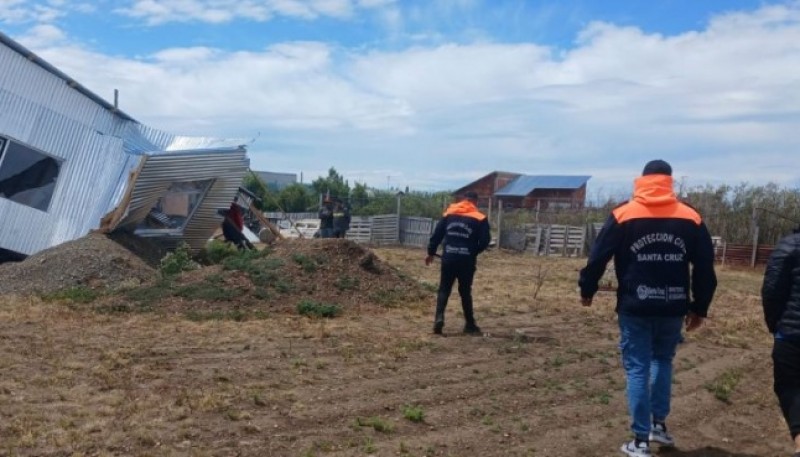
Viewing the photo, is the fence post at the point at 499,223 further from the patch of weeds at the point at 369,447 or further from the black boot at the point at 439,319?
the patch of weeds at the point at 369,447

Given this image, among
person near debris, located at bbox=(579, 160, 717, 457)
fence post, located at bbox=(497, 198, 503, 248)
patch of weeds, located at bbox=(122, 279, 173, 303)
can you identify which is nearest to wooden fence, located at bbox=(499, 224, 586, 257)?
fence post, located at bbox=(497, 198, 503, 248)

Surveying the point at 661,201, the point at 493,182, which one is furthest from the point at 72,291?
the point at 493,182

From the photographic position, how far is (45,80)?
54.4 feet

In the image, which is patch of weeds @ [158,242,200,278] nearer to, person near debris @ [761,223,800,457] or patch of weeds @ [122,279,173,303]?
patch of weeds @ [122,279,173,303]

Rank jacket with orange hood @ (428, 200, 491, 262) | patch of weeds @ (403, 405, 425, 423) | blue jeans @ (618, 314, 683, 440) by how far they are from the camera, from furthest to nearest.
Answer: jacket with orange hood @ (428, 200, 491, 262)
patch of weeds @ (403, 405, 425, 423)
blue jeans @ (618, 314, 683, 440)

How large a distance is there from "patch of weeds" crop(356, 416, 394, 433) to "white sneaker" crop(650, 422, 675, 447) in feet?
6.15

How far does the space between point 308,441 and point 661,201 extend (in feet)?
9.62

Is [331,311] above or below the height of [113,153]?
below

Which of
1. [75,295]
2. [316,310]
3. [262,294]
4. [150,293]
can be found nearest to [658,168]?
[316,310]

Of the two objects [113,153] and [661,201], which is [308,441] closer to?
[661,201]

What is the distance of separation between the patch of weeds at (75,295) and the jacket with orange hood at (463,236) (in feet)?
17.8

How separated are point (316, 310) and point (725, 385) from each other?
233 inches

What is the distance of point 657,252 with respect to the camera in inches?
216

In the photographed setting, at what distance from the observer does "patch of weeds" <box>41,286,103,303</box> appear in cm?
1223
